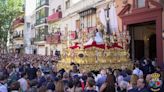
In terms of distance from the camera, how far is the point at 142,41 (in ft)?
81.6

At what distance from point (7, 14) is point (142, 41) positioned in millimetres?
30829

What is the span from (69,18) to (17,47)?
3499cm

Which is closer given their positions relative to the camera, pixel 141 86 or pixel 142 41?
pixel 141 86

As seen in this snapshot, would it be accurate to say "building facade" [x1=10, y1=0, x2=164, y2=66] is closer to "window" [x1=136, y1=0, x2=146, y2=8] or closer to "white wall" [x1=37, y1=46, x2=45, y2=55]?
"window" [x1=136, y1=0, x2=146, y2=8]

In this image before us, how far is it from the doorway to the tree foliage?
30187 millimetres

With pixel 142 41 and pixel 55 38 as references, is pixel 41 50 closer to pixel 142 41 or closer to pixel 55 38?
pixel 55 38

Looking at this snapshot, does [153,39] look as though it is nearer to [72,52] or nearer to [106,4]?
[106,4]

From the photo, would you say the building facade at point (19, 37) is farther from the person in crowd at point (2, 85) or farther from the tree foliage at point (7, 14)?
the person in crowd at point (2, 85)

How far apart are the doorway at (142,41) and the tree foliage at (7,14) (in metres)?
30.2

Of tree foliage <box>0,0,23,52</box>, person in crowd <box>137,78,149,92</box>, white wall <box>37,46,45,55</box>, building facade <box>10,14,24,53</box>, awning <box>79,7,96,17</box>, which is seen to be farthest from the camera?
building facade <box>10,14,24,53</box>

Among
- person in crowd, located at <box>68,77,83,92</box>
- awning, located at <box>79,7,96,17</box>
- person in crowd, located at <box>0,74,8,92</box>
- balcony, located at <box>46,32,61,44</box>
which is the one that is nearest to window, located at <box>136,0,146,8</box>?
awning, located at <box>79,7,96,17</box>

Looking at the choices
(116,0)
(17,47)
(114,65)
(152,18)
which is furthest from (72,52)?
(17,47)

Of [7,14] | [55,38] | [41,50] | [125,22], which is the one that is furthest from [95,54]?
[7,14]

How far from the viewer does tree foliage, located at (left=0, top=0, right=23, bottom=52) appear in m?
51.7
